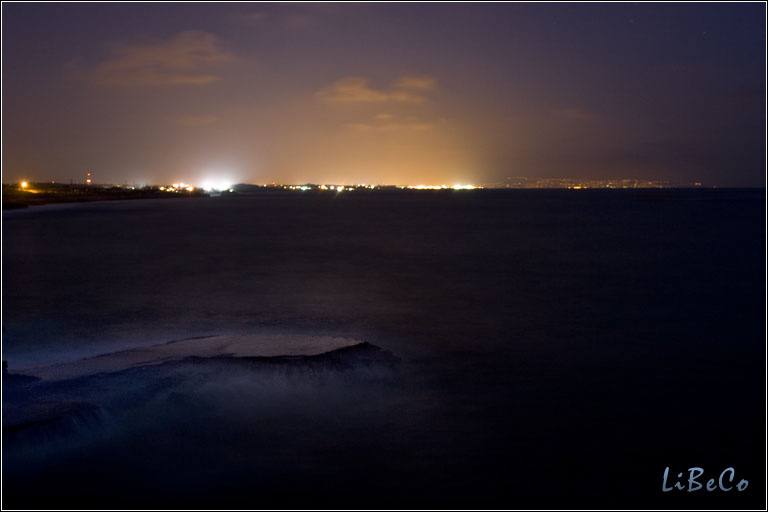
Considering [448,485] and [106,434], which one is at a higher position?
[106,434]

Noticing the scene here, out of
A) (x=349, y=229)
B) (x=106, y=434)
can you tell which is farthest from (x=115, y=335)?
(x=349, y=229)

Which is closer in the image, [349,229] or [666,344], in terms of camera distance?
[666,344]

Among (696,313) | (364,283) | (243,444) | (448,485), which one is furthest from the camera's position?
(364,283)

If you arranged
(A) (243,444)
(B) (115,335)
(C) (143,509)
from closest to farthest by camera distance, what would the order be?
(C) (143,509)
(A) (243,444)
(B) (115,335)

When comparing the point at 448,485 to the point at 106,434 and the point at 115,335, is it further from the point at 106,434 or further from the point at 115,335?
the point at 115,335

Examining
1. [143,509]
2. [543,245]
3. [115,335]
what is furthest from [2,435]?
[543,245]

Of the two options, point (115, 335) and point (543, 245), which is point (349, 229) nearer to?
point (543, 245)
